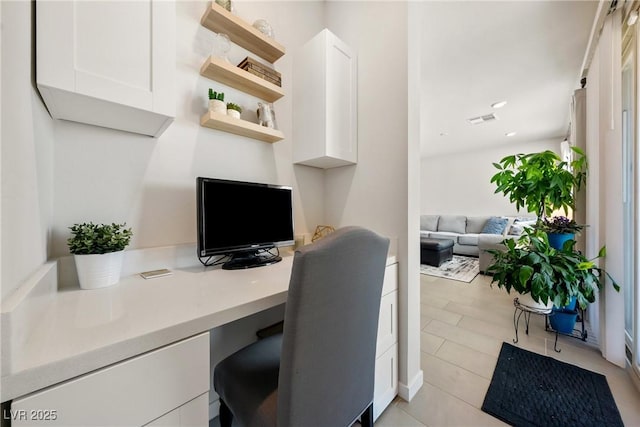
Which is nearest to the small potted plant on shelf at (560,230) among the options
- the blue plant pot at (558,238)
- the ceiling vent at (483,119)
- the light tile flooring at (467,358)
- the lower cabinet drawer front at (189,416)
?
the blue plant pot at (558,238)

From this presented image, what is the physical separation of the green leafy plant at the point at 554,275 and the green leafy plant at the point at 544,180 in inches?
17.1

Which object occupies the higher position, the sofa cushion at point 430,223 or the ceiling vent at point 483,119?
the ceiling vent at point 483,119

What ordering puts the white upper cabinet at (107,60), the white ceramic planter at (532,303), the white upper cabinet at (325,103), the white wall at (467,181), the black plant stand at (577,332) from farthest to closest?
the white wall at (467,181)
the black plant stand at (577,332)
the white ceramic planter at (532,303)
the white upper cabinet at (325,103)
the white upper cabinet at (107,60)

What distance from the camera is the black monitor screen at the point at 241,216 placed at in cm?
108

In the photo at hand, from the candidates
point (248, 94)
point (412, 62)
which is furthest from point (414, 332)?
point (248, 94)

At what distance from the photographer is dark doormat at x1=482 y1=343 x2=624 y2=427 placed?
1.20 m

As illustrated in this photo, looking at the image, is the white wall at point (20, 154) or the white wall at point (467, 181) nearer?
the white wall at point (20, 154)

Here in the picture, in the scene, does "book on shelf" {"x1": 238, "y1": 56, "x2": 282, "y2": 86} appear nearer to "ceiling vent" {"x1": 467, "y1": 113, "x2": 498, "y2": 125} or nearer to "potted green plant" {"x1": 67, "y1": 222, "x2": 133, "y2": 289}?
"potted green plant" {"x1": 67, "y1": 222, "x2": 133, "y2": 289}

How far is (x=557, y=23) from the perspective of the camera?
1.98 meters

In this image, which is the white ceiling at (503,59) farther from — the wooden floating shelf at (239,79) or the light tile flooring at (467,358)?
the light tile flooring at (467,358)

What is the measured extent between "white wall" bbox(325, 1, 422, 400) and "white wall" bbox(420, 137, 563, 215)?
547cm

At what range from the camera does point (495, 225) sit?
16.0 feet

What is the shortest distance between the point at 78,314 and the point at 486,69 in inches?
148

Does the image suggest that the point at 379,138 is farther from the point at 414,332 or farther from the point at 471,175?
the point at 471,175
